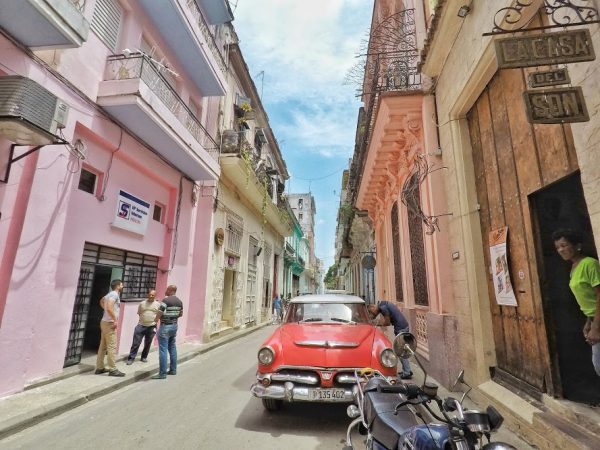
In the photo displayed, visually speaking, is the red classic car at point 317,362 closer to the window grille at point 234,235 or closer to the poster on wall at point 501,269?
the poster on wall at point 501,269

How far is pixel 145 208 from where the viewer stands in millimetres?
8812

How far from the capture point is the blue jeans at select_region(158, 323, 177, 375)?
261 inches

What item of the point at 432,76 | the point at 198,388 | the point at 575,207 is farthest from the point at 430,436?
the point at 432,76

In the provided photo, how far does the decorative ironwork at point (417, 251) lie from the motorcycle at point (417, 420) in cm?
483

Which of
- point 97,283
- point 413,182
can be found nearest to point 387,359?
point 413,182

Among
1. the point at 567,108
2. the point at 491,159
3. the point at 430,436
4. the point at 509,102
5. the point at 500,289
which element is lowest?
the point at 430,436

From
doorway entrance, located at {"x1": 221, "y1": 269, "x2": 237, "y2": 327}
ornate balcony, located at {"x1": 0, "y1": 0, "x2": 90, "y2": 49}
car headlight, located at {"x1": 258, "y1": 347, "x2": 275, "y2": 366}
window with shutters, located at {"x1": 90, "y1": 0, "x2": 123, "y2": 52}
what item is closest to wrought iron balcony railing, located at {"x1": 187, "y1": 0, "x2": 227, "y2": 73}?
window with shutters, located at {"x1": 90, "y1": 0, "x2": 123, "y2": 52}

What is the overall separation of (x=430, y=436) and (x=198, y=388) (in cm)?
503

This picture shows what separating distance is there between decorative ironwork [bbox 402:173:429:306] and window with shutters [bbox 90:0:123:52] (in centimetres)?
744

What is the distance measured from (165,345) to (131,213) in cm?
346

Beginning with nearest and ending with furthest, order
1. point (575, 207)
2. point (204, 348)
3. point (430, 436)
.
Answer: point (430, 436)
point (575, 207)
point (204, 348)

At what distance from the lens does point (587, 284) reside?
282 cm

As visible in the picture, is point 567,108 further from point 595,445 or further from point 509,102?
point 595,445

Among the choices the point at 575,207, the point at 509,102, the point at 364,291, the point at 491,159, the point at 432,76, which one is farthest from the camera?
the point at 364,291
